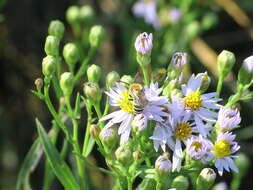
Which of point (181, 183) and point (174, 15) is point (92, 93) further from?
point (174, 15)

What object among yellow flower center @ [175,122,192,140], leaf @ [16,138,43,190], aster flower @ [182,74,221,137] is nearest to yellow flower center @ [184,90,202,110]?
aster flower @ [182,74,221,137]

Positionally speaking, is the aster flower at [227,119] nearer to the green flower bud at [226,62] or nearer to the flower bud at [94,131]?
the green flower bud at [226,62]

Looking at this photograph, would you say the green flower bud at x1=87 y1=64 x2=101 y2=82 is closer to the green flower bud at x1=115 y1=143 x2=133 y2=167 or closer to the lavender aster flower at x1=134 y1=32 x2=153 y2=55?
the lavender aster flower at x1=134 y1=32 x2=153 y2=55

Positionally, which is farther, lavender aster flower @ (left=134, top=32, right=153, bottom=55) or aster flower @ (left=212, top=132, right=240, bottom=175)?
lavender aster flower @ (left=134, top=32, right=153, bottom=55)

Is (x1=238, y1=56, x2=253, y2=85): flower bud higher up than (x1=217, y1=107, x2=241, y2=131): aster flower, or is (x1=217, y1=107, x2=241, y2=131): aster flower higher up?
(x1=238, y1=56, x2=253, y2=85): flower bud

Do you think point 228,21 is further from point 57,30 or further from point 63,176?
point 63,176

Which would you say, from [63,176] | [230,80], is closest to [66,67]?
[230,80]

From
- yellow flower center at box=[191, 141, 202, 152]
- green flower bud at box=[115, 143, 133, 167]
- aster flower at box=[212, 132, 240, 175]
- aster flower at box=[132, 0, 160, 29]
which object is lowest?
aster flower at box=[212, 132, 240, 175]
